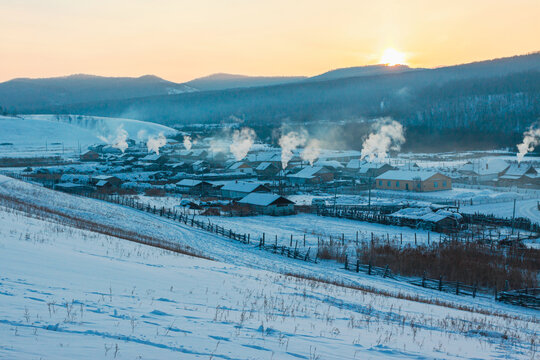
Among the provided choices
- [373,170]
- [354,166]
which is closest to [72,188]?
[373,170]

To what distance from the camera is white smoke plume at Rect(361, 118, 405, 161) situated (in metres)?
113

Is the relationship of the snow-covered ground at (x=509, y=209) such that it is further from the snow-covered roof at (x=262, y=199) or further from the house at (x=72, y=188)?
the house at (x=72, y=188)

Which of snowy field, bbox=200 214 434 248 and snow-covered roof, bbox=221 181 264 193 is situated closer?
snowy field, bbox=200 214 434 248

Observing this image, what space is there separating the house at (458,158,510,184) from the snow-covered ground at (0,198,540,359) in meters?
59.7

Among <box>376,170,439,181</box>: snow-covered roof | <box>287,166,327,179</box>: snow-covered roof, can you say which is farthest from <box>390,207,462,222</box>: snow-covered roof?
<box>287,166,327,179</box>: snow-covered roof

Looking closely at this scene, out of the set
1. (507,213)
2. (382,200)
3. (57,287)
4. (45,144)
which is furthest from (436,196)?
(45,144)

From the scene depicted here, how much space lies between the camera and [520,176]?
63969 mm

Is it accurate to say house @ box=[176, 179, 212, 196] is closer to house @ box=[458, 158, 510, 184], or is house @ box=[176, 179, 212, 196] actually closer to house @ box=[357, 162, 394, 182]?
house @ box=[357, 162, 394, 182]

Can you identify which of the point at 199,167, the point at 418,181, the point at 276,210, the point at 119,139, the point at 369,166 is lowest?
the point at 276,210

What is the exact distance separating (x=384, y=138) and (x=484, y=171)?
64112 mm

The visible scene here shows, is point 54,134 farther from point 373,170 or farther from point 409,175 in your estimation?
point 409,175

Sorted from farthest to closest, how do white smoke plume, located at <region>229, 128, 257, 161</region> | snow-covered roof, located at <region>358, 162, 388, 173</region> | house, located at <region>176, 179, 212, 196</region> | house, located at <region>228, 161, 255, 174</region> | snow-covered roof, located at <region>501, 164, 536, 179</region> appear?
white smoke plume, located at <region>229, 128, 257, 161</region> < house, located at <region>228, 161, 255, 174</region> < snow-covered roof, located at <region>358, 162, 388, 173</region> < snow-covered roof, located at <region>501, 164, 536, 179</region> < house, located at <region>176, 179, 212, 196</region>

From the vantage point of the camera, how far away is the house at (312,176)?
233 ft

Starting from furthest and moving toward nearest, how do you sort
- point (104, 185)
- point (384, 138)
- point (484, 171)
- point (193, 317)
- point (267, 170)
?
point (384, 138) < point (267, 170) < point (484, 171) < point (104, 185) < point (193, 317)
